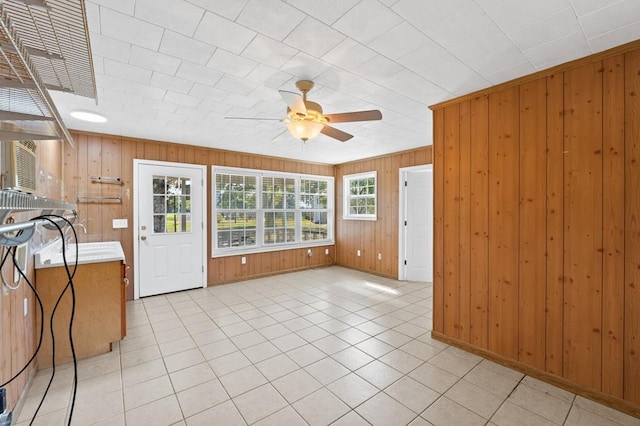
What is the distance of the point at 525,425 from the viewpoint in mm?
1793

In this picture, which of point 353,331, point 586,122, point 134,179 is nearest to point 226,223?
point 134,179

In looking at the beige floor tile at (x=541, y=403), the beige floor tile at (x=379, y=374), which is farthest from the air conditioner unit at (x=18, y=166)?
the beige floor tile at (x=541, y=403)

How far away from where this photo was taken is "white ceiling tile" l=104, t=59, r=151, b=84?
214cm

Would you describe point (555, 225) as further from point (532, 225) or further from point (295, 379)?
point (295, 379)

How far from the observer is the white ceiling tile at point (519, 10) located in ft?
5.01

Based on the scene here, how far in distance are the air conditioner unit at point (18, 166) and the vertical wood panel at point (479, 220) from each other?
3.37 metres

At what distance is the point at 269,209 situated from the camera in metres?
5.70

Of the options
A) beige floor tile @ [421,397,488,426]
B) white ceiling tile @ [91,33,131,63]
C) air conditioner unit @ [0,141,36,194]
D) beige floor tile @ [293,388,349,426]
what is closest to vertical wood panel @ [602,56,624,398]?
beige floor tile @ [421,397,488,426]

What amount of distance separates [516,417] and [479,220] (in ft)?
5.01

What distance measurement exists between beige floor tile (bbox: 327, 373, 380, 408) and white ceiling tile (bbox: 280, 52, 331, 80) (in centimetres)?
246

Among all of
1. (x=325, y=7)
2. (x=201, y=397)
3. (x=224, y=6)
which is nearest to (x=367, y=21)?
(x=325, y=7)

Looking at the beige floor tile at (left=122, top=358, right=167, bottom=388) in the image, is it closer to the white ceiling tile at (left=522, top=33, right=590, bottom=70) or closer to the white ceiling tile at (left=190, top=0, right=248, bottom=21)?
the white ceiling tile at (left=190, top=0, right=248, bottom=21)

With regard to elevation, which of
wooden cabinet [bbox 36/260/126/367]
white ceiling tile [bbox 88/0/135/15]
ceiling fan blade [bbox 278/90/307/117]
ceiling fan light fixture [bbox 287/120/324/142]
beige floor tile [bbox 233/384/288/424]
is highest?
white ceiling tile [bbox 88/0/135/15]

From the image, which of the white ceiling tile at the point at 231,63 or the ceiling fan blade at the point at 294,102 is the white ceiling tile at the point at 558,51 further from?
the white ceiling tile at the point at 231,63
